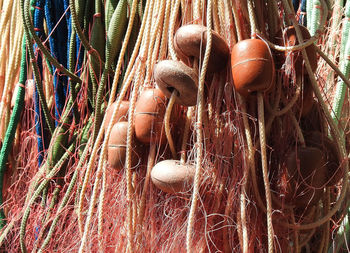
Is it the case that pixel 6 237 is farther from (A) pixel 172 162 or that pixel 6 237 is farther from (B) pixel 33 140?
(A) pixel 172 162

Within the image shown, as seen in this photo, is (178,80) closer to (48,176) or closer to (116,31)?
(116,31)

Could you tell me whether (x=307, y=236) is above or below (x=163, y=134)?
below

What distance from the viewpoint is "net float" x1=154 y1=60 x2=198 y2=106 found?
1.07 m

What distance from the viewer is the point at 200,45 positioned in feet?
3.66

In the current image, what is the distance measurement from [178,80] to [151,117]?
0.13 m

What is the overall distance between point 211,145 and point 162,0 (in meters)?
0.47

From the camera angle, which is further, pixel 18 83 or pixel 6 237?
pixel 18 83

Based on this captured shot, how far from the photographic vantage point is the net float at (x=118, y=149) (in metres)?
1.17

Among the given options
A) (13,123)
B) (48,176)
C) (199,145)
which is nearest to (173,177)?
(199,145)

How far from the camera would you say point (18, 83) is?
173 cm

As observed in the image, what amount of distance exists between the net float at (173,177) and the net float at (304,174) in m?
0.25

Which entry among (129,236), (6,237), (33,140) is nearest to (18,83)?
(33,140)

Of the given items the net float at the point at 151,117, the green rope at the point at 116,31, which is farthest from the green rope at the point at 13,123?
the net float at the point at 151,117

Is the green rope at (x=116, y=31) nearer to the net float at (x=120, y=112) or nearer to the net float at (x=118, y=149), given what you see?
the net float at (x=120, y=112)
